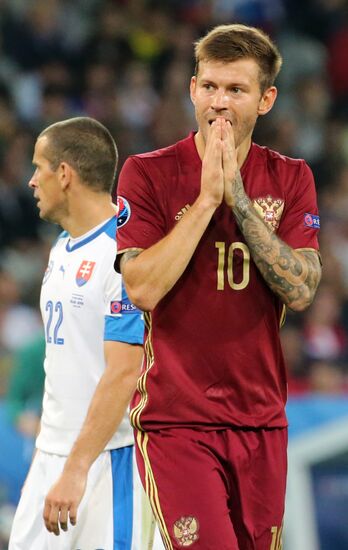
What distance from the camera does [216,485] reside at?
3656mm

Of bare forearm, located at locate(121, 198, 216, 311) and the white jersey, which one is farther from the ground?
bare forearm, located at locate(121, 198, 216, 311)

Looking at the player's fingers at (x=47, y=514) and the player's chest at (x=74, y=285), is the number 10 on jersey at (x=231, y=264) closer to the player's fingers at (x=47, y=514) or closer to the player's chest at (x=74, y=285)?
the player's chest at (x=74, y=285)

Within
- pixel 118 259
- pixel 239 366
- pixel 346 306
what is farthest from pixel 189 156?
pixel 346 306

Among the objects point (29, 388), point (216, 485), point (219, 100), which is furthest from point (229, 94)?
point (29, 388)

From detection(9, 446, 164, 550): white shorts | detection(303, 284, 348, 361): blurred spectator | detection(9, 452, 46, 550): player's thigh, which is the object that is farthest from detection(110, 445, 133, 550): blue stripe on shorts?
detection(303, 284, 348, 361): blurred spectator

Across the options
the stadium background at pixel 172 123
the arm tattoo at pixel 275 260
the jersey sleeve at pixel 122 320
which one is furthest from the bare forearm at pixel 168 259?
the stadium background at pixel 172 123

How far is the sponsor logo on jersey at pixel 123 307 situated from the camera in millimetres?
4301

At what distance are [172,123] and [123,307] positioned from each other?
7.15 meters

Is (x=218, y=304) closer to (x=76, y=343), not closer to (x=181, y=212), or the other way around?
(x=181, y=212)

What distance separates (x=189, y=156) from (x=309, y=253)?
0.50m

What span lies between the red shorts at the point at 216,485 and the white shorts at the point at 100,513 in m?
0.65

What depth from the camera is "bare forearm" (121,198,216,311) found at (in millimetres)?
3568

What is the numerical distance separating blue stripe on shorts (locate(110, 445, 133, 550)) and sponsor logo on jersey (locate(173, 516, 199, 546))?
820 mm

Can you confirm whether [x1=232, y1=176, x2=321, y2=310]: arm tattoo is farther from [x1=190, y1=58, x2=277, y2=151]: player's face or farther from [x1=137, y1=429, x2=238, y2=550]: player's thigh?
[x1=137, y1=429, x2=238, y2=550]: player's thigh
